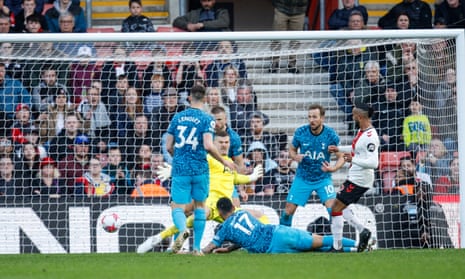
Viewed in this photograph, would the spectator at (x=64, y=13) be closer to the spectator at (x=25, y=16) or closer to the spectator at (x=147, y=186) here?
the spectator at (x=25, y=16)

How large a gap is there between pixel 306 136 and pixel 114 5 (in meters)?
6.94

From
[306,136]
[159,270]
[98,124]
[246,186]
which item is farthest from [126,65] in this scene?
[159,270]

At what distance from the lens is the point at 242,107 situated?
16281 mm

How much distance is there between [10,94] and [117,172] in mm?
2017

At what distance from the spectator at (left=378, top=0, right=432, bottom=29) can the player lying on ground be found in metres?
6.44

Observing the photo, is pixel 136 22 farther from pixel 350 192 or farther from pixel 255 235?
pixel 255 235

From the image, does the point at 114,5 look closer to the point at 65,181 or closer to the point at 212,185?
the point at 65,181

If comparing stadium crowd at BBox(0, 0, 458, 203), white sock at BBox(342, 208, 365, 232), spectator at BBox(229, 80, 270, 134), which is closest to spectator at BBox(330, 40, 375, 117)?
stadium crowd at BBox(0, 0, 458, 203)

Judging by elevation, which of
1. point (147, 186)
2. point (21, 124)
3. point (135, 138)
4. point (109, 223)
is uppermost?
point (21, 124)

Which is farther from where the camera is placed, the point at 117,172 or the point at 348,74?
the point at 348,74

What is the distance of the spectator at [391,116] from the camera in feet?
52.5

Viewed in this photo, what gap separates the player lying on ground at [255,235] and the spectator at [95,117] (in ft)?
11.9

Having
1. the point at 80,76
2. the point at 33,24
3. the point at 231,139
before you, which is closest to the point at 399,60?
the point at 231,139

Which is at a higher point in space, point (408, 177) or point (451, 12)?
point (451, 12)
